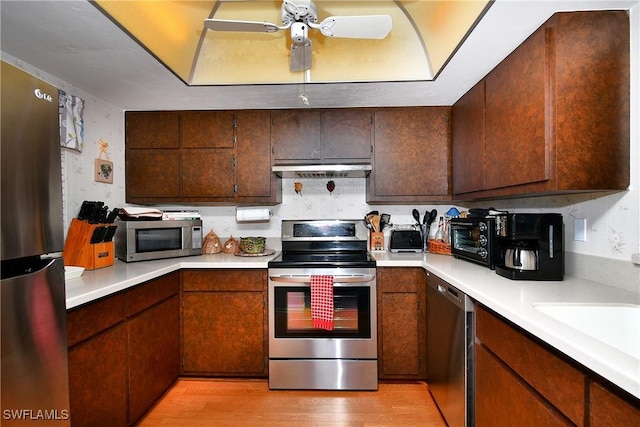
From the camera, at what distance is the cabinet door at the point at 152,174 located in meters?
2.45

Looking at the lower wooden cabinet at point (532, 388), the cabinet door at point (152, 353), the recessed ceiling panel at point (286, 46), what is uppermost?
the recessed ceiling panel at point (286, 46)

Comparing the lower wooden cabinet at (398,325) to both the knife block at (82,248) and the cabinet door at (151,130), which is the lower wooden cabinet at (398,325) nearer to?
the knife block at (82,248)

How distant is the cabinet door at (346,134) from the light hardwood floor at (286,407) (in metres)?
1.79

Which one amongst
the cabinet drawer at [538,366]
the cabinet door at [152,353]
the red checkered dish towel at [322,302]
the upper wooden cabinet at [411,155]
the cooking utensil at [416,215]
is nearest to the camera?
the cabinet drawer at [538,366]

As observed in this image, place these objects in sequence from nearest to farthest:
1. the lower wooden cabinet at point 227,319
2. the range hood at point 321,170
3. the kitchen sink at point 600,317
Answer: the kitchen sink at point 600,317 → the lower wooden cabinet at point 227,319 → the range hood at point 321,170

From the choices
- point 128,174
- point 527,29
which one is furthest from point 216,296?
point 527,29

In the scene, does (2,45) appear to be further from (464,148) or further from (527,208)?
(527,208)

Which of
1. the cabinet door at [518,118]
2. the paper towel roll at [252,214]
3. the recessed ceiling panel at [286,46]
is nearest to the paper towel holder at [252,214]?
the paper towel roll at [252,214]

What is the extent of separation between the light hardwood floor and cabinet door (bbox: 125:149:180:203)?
60.0 inches

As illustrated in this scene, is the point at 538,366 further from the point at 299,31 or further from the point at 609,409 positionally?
the point at 299,31

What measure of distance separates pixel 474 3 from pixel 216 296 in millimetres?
2277

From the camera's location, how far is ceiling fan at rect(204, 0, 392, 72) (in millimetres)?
1310

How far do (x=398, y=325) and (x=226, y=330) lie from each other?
1.26 meters

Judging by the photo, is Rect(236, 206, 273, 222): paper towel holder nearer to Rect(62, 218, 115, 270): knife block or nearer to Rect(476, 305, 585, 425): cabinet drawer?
Rect(62, 218, 115, 270): knife block
